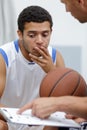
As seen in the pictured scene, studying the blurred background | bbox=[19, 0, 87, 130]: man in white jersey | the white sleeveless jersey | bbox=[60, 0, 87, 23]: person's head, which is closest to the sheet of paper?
bbox=[19, 0, 87, 130]: man in white jersey

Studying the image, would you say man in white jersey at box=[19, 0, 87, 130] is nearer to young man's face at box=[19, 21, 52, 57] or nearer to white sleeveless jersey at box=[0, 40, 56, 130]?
young man's face at box=[19, 21, 52, 57]

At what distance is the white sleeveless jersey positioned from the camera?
196 centimetres

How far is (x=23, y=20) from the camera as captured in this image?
1913mm

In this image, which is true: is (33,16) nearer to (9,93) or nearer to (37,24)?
(37,24)

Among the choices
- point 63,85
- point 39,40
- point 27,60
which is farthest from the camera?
point 27,60

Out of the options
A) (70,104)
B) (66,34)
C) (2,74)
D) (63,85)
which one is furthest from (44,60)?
(66,34)

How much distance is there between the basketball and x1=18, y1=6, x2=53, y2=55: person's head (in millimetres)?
343

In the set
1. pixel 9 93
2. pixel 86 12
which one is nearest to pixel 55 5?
pixel 9 93

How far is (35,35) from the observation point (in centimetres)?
185

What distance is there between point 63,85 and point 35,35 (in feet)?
1.56

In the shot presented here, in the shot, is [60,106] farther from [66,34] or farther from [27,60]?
[66,34]

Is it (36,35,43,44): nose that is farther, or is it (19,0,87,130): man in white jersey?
(36,35,43,44): nose

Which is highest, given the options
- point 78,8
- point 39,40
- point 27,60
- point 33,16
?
point 78,8

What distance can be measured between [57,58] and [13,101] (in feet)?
1.12
